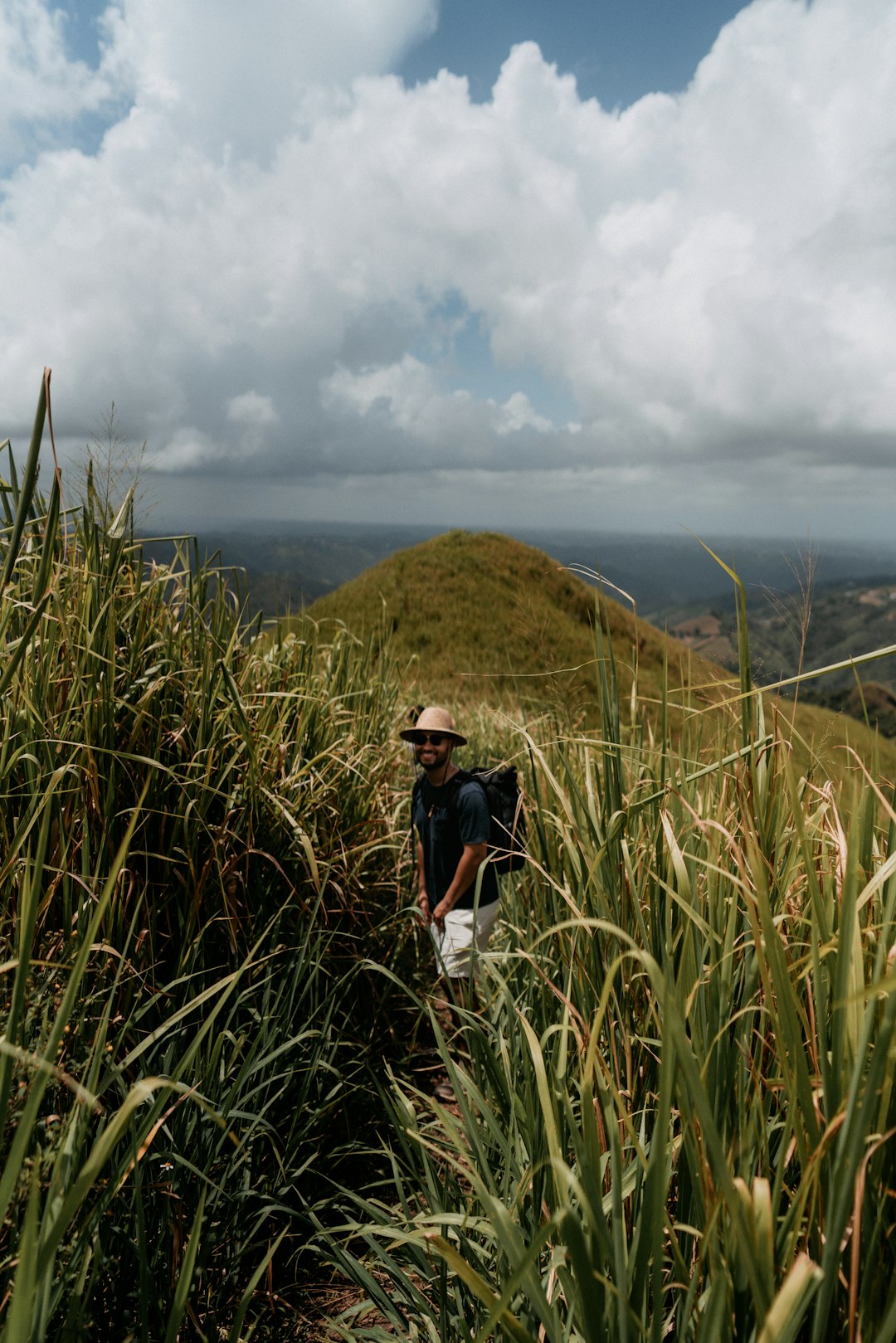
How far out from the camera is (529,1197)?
1.42 metres

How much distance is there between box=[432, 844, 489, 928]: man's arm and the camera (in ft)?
10.8

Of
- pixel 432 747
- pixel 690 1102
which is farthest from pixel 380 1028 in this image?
pixel 690 1102

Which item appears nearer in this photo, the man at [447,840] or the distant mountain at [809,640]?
the distant mountain at [809,640]

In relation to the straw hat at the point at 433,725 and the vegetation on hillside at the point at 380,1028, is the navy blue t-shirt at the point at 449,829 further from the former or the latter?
the vegetation on hillside at the point at 380,1028

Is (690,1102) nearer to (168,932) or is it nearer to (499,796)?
(168,932)

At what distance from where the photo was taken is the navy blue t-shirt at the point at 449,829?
3324mm

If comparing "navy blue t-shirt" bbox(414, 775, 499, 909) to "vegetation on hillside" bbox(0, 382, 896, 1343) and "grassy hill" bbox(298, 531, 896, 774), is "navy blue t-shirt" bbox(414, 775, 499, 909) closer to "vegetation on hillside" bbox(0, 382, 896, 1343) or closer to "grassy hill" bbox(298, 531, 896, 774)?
"vegetation on hillside" bbox(0, 382, 896, 1343)

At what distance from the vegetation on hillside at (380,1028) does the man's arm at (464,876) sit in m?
0.33

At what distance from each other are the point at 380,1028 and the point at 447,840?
90 centimetres

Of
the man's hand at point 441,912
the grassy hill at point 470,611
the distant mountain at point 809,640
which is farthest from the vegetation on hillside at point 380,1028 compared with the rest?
the grassy hill at point 470,611

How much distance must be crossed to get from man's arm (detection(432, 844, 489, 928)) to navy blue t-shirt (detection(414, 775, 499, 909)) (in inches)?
1.7

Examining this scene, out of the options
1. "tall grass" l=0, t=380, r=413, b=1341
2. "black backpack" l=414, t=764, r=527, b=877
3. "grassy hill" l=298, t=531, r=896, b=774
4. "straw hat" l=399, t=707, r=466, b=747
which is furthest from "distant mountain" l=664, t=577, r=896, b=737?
"grassy hill" l=298, t=531, r=896, b=774

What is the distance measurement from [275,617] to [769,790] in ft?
8.81

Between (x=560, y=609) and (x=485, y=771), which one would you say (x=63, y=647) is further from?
(x=560, y=609)
